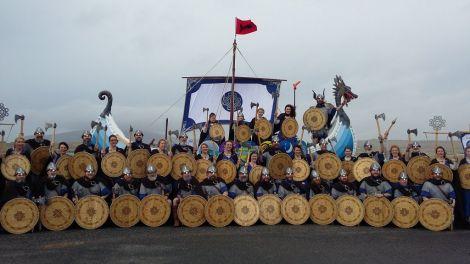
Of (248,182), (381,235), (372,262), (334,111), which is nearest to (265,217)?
(248,182)

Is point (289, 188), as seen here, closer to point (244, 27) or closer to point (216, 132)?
point (216, 132)

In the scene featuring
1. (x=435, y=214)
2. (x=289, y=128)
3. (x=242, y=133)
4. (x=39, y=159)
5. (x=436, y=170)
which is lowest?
(x=435, y=214)

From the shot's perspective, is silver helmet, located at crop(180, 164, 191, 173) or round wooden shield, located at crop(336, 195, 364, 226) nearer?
round wooden shield, located at crop(336, 195, 364, 226)

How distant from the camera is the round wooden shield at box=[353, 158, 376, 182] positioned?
1192cm

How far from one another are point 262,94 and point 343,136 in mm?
5282

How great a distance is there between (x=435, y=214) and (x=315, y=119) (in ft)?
16.9

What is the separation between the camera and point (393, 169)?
1148cm

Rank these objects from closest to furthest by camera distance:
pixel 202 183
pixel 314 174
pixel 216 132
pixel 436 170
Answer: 1. pixel 436 170
2. pixel 202 183
3. pixel 314 174
4. pixel 216 132

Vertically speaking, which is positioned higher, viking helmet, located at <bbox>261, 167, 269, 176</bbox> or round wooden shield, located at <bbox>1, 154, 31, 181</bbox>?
round wooden shield, located at <bbox>1, 154, 31, 181</bbox>

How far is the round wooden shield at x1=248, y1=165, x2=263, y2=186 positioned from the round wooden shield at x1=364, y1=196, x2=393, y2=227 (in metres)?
2.80

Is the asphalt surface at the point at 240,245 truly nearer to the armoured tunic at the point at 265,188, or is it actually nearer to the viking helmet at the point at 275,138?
the armoured tunic at the point at 265,188

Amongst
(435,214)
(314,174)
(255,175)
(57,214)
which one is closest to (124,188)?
(57,214)

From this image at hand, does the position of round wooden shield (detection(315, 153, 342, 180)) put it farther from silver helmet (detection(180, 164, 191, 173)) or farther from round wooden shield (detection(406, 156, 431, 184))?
silver helmet (detection(180, 164, 191, 173))

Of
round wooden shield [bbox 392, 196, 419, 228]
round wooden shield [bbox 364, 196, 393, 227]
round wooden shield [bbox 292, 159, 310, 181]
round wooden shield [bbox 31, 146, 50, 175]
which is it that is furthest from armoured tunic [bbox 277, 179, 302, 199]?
round wooden shield [bbox 31, 146, 50, 175]
